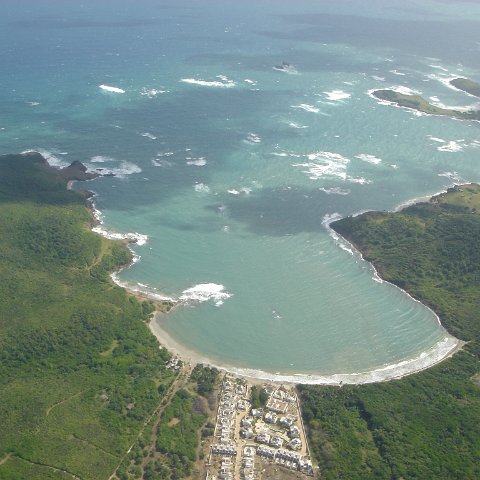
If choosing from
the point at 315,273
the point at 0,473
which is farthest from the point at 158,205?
the point at 0,473

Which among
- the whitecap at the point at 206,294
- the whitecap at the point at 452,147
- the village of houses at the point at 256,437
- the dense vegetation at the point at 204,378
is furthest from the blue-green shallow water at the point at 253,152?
the village of houses at the point at 256,437

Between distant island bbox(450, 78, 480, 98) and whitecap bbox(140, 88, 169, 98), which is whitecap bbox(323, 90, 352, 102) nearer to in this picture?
distant island bbox(450, 78, 480, 98)

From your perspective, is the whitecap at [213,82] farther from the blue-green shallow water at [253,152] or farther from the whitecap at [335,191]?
the whitecap at [335,191]

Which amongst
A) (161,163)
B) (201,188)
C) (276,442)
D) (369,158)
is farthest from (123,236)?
(369,158)

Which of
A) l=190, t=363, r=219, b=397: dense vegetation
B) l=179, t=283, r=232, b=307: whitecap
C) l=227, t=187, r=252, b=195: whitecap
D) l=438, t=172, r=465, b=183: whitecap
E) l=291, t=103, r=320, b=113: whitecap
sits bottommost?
l=438, t=172, r=465, b=183: whitecap

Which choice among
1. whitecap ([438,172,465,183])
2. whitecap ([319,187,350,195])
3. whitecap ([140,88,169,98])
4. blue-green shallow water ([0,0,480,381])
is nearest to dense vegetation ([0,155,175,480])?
blue-green shallow water ([0,0,480,381])
